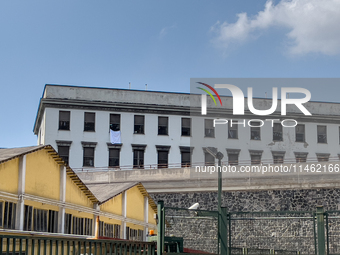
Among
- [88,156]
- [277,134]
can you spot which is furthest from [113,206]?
[277,134]

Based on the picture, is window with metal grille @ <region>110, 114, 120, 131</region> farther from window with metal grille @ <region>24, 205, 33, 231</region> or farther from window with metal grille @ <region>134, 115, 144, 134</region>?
window with metal grille @ <region>24, 205, 33, 231</region>

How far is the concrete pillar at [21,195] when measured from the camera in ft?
49.5

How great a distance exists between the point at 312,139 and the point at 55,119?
23912mm

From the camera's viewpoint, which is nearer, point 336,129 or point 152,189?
point 152,189

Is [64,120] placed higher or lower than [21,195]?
higher

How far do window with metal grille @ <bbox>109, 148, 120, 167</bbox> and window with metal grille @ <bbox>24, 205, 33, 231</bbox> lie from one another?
30865 mm

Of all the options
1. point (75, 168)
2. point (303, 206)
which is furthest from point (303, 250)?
point (75, 168)

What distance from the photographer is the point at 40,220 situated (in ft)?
53.9

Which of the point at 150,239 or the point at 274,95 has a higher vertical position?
the point at 274,95

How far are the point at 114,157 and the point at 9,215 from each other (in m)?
32.1

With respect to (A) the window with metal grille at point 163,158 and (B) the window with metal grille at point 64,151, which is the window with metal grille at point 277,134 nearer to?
(A) the window with metal grille at point 163,158

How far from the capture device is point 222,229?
11586 millimetres

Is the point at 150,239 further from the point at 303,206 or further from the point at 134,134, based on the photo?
the point at 134,134

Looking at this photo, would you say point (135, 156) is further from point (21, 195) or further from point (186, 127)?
point (21, 195)
